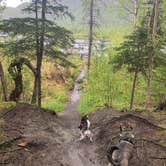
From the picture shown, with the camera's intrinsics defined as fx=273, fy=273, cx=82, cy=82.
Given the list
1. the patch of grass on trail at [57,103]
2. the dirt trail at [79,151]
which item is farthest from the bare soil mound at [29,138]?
the patch of grass on trail at [57,103]

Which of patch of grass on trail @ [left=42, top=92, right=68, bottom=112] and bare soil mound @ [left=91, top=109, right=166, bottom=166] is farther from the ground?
bare soil mound @ [left=91, top=109, right=166, bottom=166]

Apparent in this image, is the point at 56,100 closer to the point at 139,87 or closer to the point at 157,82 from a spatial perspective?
the point at 139,87

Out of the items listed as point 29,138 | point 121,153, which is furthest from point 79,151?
point 121,153

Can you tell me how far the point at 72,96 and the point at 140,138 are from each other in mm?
19214

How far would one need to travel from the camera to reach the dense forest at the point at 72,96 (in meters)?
10.4

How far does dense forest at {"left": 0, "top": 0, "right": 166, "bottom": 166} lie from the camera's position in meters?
10.4

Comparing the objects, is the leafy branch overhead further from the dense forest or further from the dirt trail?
the dirt trail

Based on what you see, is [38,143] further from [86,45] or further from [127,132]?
[86,45]

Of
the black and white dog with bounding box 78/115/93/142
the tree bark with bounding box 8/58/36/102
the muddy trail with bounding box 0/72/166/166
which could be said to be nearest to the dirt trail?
the muddy trail with bounding box 0/72/166/166

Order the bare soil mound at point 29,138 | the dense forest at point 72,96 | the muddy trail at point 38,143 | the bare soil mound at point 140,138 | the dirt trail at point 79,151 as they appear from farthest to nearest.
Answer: the dense forest at point 72,96 < the dirt trail at point 79,151 < the bare soil mound at point 140,138 < the muddy trail at point 38,143 < the bare soil mound at point 29,138

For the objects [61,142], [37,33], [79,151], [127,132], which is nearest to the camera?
[79,151]

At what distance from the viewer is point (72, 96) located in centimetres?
3034

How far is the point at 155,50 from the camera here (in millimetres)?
17500

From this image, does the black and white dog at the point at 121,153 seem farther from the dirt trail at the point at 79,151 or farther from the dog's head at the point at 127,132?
the dirt trail at the point at 79,151
